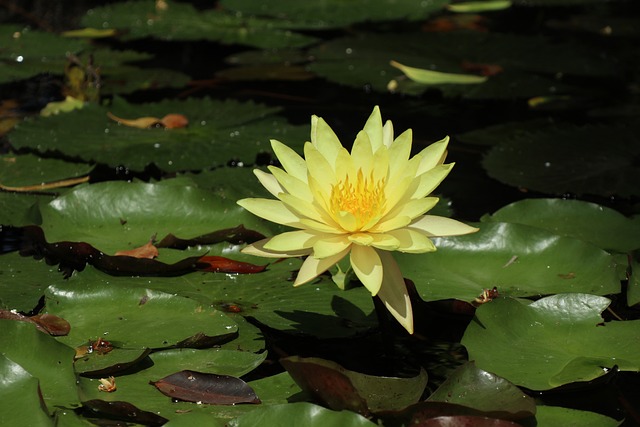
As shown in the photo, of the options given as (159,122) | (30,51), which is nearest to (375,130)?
(159,122)

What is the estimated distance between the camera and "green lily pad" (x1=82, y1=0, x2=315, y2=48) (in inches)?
188

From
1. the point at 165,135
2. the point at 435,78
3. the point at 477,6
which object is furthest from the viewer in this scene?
the point at 477,6

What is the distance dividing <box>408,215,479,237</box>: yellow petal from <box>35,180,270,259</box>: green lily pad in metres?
0.63

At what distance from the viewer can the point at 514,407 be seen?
59.0 inches

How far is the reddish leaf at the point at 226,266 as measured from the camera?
2.14 metres

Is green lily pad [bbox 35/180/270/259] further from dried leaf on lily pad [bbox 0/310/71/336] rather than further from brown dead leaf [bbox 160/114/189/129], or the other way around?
brown dead leaf [bbox 160/114/189/129]

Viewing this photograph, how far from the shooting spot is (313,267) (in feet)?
5.43

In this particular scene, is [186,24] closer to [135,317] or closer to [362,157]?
[135,317]

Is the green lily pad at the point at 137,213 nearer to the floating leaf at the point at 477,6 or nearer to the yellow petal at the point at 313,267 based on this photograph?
the yellow petal at the point at 313,267

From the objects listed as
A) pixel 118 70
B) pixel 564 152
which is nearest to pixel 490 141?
pixel 564 152

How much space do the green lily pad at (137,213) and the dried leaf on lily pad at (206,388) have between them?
647 millimetres

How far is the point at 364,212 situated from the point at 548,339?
1.60 ft

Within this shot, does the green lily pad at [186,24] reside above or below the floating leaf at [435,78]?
below

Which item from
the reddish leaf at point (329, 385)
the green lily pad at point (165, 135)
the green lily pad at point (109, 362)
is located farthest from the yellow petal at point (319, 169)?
the green lily pad at point (165, 135)
